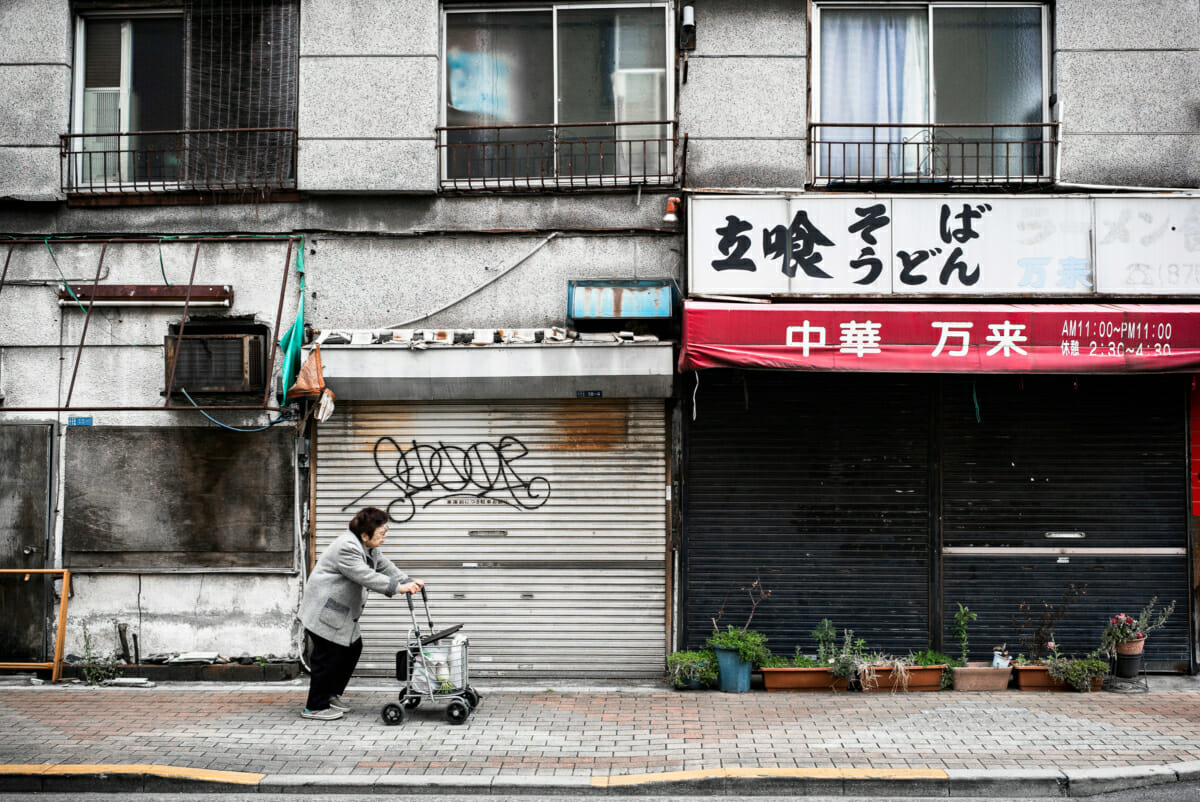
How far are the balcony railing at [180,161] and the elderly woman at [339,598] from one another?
13.4 feet

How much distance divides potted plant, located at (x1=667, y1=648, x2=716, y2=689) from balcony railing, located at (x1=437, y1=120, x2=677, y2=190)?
4.80 metres

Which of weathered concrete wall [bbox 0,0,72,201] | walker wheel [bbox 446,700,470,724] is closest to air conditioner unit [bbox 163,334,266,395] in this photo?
weathered concrete wall [bbox 0,0,72,201]

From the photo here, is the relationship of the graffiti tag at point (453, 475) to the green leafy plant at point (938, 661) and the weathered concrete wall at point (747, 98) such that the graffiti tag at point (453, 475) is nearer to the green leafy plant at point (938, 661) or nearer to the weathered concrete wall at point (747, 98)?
the weathered concrete wall at point (747, 98)

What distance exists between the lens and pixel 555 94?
10.2 m

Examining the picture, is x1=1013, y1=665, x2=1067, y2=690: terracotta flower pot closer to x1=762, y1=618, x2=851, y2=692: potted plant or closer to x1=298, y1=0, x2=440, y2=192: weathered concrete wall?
x1=762, y1=618, x2=851, y2=692: potted plant

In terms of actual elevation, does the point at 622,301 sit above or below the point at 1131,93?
below

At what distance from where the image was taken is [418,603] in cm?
987

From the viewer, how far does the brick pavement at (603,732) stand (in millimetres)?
6906

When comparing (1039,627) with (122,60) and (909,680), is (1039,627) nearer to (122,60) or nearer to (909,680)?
(909,680)

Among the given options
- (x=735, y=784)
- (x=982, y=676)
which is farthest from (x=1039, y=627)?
(x=735, y=784)

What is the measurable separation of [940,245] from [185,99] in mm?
8049

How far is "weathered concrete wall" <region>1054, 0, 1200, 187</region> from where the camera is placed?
9.69 metres

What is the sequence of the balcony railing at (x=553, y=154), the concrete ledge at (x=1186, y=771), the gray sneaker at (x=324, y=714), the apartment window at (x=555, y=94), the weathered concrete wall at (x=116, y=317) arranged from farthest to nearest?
the apartment window at (x=555, y=94), the balcony railing at (x=553, y=154), the weathered concrete wall at (x=116, y=317), the gray sneaker at (x=324, y=714), the concrete ledge at (x=1186, y=771)

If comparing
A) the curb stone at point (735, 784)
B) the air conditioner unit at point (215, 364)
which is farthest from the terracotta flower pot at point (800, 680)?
the air conditioner unit at point (215, 364)
